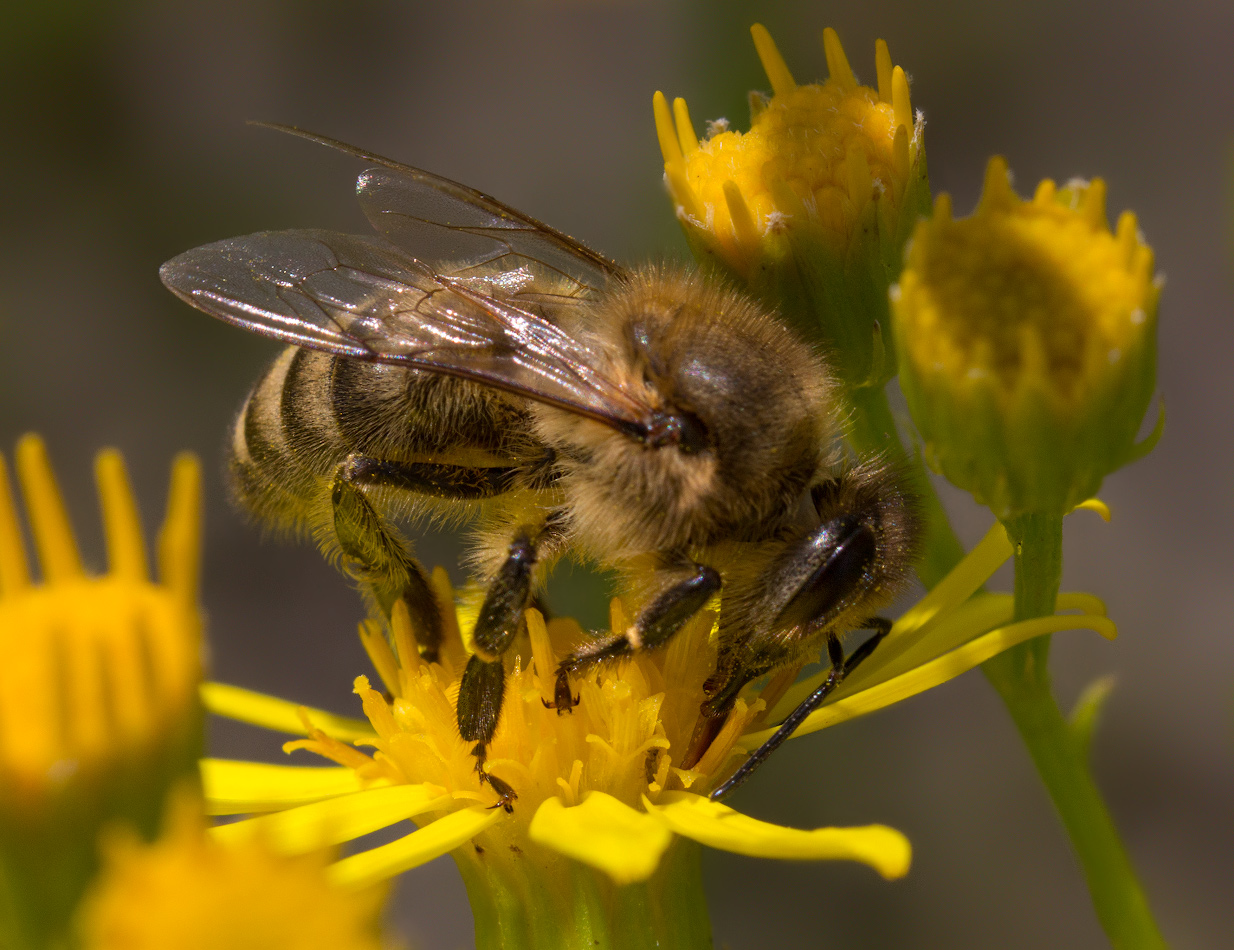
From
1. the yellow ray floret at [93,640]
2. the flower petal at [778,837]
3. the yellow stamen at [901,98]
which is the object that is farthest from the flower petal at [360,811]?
the yellow stamen at [901,98]

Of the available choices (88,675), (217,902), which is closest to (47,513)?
(88,675)

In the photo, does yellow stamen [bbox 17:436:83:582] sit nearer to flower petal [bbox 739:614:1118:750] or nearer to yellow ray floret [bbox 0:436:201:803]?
yellow ray floret [bbox 0:436:201:803]

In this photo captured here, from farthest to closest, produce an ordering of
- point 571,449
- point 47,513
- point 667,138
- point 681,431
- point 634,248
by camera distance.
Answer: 1. point 634,248
2. point 667,138
3. point 571,449
4. point 681,431
5. point 47,513

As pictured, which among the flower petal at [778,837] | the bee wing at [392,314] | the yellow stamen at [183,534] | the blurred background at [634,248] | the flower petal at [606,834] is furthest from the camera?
the blurred background at [634,248]

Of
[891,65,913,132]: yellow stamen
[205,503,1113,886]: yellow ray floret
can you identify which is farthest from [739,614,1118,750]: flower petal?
[891,65,913,132]: yellow stamen

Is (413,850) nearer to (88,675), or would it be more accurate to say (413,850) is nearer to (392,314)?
(88,675)

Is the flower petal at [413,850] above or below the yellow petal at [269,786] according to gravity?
above

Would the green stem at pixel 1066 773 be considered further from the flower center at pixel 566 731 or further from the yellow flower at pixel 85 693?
the yellow flower at pixel 85 693
